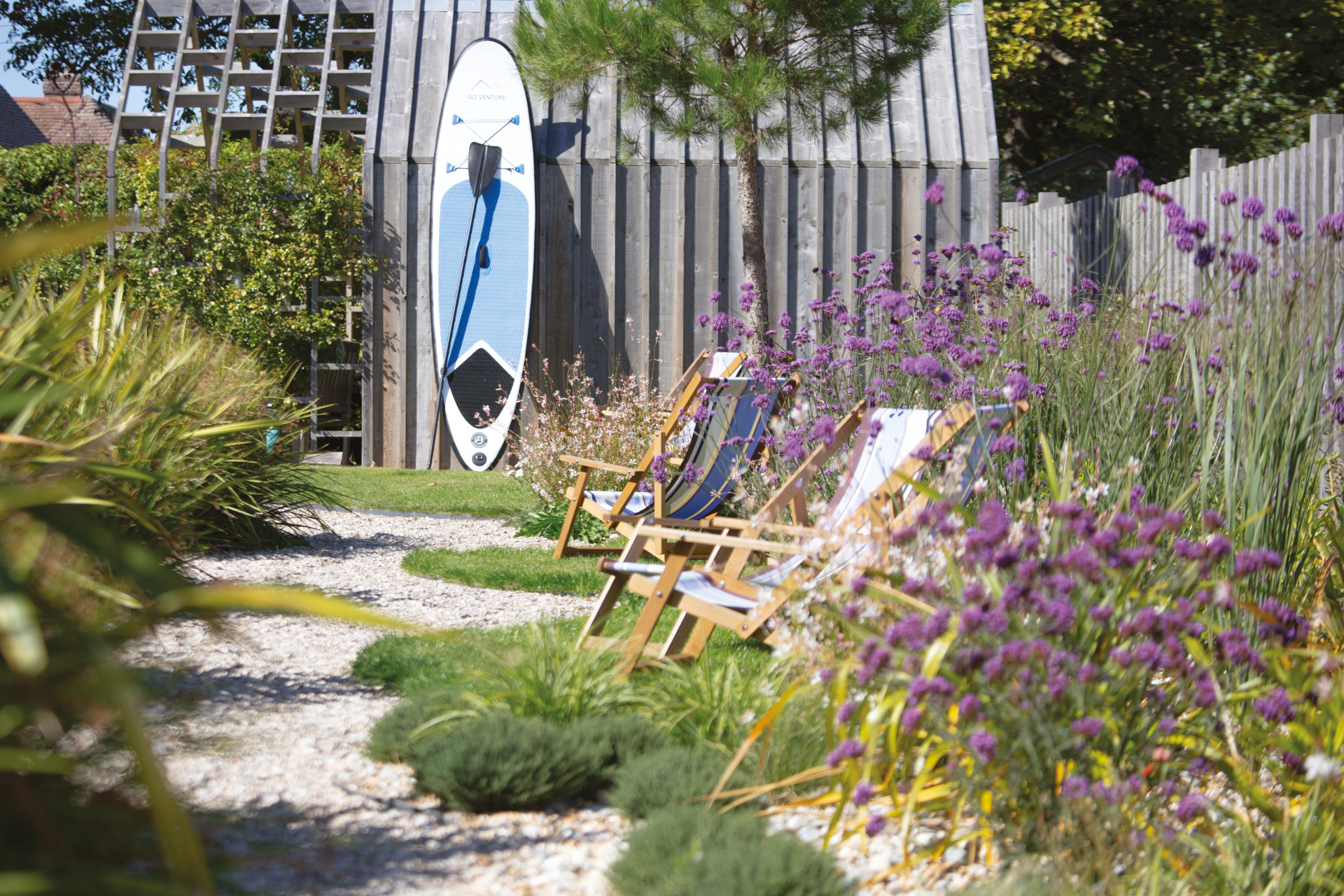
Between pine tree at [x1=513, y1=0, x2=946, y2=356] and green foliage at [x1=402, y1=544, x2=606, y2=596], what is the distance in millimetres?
1957

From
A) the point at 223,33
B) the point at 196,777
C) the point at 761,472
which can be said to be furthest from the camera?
the point at 223,33

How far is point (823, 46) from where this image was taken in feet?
25.5

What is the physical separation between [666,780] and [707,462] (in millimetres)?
2659

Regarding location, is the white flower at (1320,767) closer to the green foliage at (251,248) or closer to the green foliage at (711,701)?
the green foliage at (711,701)

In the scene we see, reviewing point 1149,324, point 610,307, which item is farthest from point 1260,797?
point 610,307

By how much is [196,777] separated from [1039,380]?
266 centimetres

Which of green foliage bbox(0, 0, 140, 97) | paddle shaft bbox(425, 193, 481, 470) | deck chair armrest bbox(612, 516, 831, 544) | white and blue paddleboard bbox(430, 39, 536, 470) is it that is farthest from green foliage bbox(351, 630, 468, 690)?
green foliage bbox(0, 0, 140, 97)

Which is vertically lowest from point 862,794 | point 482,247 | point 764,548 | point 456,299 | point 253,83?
point 862,794

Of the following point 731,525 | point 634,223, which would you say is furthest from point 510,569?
point 634,223

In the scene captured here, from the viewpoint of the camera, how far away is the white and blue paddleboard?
9359mm

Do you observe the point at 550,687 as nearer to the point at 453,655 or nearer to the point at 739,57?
the point at 453,655

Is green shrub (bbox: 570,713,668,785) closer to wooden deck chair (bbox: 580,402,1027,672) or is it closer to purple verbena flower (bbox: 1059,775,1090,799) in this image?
wooden deck chair (bbox: 580,402,1027,672)

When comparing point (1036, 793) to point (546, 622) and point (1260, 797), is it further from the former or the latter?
point (546, 622)

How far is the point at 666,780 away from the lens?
2.22m
